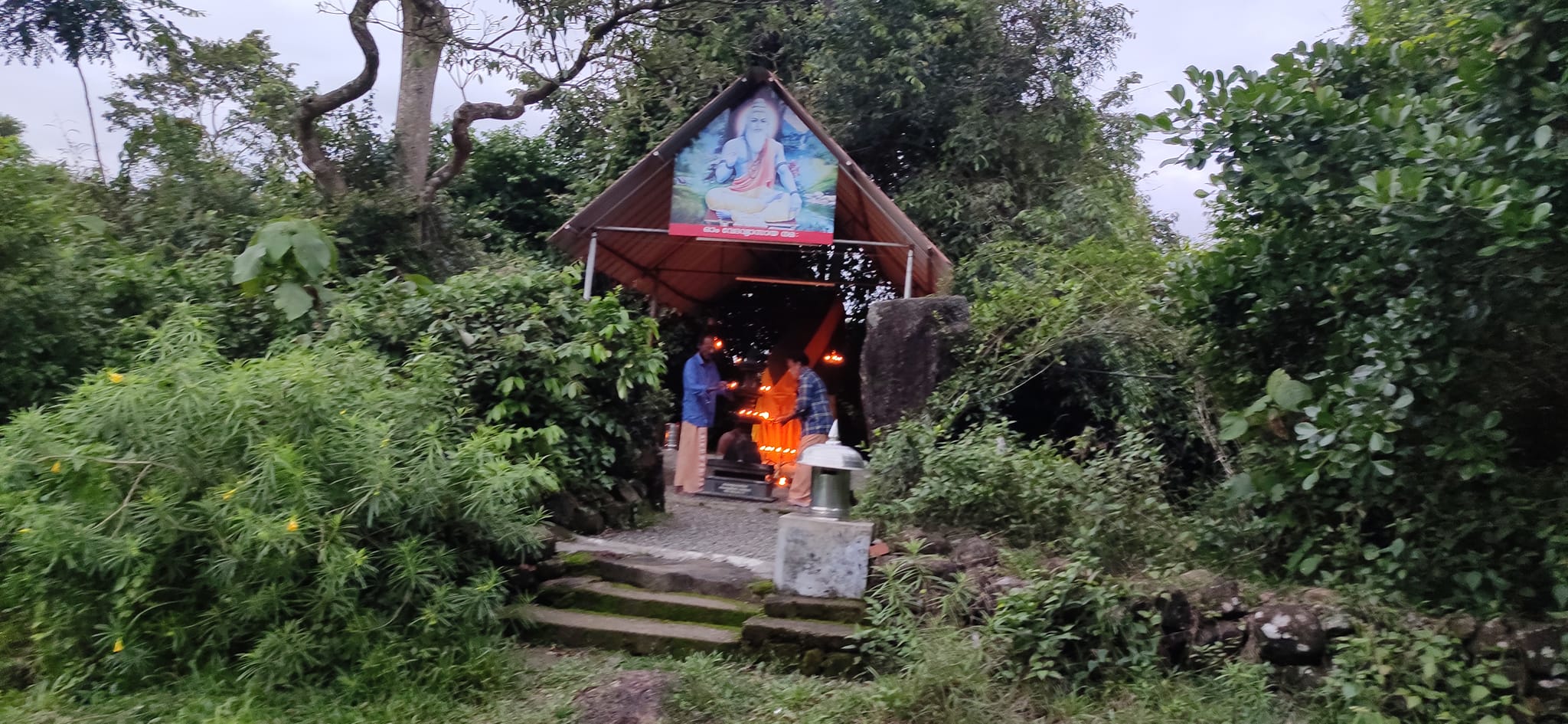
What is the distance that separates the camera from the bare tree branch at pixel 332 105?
10.3m

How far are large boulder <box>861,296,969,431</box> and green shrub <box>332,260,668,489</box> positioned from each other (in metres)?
1.69

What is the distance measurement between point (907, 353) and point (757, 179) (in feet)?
8.18

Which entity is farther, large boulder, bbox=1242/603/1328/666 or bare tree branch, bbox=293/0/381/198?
bare tree branch, bbox=293/0/381/198

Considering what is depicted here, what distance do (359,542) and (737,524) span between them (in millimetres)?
4124

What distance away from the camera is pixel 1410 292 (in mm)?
4645

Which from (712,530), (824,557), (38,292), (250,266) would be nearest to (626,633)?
(824,557)

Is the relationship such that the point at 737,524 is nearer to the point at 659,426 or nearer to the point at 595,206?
the point at 659,426

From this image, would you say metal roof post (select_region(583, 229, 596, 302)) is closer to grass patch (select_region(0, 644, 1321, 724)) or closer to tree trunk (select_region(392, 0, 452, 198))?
tree trunk (select_region(392, 0, 452, 198))

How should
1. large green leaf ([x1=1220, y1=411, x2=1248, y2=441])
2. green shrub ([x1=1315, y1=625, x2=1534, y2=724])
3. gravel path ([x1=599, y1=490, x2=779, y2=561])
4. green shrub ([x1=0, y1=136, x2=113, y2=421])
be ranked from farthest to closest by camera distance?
gravel path ([x1=599, y1=490, x2=779, y2=561]) → green shrub ([x1=0, y1=136, x2=113, y2=421]) → large green leaf ([x1=1220, y1=411, x2=1248, y2=441]) → green shrub ([x1=1315, y1=625, x2=1534, y2=724])

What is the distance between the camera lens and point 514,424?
7184 millimetres

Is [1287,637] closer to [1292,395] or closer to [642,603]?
[1292,395]

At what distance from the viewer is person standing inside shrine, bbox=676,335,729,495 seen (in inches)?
408

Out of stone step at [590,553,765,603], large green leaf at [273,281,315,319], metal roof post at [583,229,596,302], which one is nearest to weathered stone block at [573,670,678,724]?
stone step at [590,553,765,603]

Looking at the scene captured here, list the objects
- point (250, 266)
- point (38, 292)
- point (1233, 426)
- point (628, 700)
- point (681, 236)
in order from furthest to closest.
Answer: point (681, 236) < point (250, 266) < point (38, 292) < point (1233, 426) < point (628, 700)
